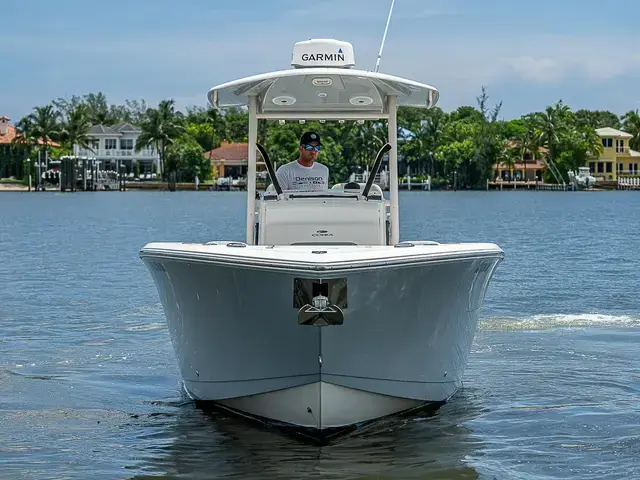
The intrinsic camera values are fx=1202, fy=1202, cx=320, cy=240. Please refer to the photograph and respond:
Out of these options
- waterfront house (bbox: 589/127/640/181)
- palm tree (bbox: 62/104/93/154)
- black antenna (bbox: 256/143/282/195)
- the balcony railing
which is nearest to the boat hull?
black antenna (bbox: 256/143/282/195)

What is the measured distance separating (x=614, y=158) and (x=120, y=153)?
A: 65.4m

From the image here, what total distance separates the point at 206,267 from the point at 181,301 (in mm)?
727

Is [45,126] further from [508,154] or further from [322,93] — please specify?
[322,93]

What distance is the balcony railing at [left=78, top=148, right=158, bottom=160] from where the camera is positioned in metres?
152

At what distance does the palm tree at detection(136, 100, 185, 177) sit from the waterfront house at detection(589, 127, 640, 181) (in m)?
54.8

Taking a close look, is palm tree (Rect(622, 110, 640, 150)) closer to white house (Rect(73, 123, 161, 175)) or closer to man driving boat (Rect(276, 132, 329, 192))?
white house (Rect(73, 123, 161, 175))

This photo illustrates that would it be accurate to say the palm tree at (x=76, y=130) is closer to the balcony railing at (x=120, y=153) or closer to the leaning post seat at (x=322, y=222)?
the balcony railing at (x=120, y=153)

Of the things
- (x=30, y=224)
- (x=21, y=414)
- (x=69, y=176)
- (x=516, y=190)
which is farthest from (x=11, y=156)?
(x=21, y=414)

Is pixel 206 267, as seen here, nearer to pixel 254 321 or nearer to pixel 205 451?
pixel 254 321

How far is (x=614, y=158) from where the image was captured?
528 feet

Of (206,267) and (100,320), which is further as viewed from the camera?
(100,320)

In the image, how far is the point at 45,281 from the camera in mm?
25984

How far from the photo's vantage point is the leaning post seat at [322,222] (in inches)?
449

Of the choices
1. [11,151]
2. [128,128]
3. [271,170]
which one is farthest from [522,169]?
[271,170]
